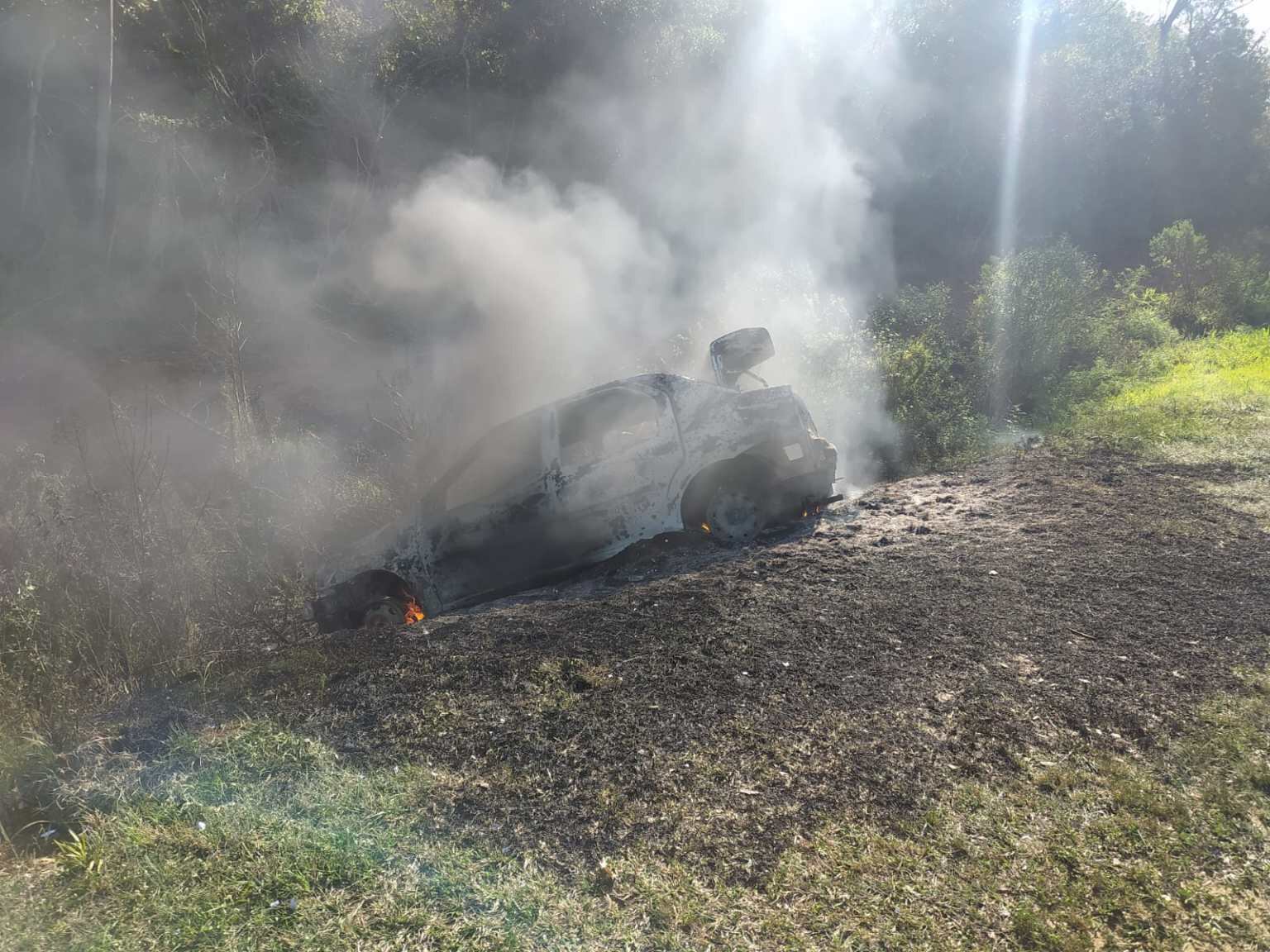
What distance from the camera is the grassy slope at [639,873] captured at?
2.16m

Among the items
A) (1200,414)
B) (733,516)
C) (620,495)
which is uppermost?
(1200,414)

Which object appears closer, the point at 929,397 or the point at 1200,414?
the point at 1200,414

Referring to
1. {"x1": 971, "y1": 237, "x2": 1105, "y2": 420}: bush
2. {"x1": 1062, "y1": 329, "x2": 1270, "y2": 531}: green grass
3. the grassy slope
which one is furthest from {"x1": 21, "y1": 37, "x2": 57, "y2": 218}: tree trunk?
{"x1": 1062, "y1": 329, "x2": 1270, "y2": 531}: green grass

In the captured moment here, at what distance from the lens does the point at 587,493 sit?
18.5ft

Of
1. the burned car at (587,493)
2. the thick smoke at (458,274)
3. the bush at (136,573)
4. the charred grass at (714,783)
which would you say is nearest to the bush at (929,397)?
the thick smoke at (458,274)

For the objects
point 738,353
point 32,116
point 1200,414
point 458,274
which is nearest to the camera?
point 738,353

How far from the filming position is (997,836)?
248cm

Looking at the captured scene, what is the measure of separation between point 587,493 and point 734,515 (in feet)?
3.71

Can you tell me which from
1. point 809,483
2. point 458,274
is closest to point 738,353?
point 809,483

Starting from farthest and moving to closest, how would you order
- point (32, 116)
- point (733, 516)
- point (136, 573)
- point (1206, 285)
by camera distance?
point (1206, 285) → point (32, 116) → point (733, 516) → point (136, 573)

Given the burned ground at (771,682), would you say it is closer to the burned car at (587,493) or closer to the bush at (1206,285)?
the burned car at (587,493)

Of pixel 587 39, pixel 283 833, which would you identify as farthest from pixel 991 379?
pixel 283 833

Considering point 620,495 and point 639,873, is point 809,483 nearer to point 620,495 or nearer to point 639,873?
→ point 620,495

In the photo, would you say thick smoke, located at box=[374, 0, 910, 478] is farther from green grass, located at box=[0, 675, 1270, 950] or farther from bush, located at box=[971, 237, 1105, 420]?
green grass, located at box=[0, 675, 1270, 950]
